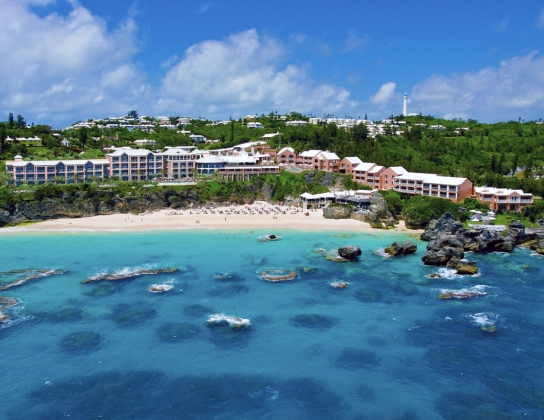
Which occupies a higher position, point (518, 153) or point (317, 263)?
point (518, 153)

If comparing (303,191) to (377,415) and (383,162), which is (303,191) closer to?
(383,162)

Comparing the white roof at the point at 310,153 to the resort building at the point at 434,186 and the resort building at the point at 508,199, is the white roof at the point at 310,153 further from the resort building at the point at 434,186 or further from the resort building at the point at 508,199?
the resort building at the point at 508,199

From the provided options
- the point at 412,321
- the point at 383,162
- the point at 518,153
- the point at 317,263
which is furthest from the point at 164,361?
the point at 518,153

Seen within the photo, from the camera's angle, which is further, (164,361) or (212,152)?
(212,152)

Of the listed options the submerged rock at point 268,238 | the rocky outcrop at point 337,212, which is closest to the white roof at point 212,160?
the rocky outcrop at point 337,212

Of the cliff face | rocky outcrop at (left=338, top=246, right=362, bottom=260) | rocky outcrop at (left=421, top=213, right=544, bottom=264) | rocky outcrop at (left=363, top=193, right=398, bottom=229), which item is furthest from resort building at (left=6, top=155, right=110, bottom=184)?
rocky outcrop at (left=421, top=213, right=544, bottom=264)

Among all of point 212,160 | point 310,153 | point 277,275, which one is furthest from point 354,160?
point 277,275

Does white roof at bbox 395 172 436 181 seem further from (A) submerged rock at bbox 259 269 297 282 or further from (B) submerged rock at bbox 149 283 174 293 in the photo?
(B) submerged rock at bbox 149 283 174 293
